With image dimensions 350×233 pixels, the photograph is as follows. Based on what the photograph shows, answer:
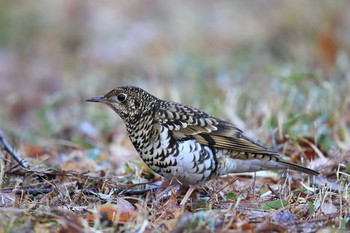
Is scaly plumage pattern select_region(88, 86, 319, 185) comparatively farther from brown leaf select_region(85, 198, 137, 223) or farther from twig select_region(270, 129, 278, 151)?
twig select_region(270, 129, 278, 151)

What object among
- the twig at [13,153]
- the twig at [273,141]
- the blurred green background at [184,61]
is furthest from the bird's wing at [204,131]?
the blurred green background at [184,61]

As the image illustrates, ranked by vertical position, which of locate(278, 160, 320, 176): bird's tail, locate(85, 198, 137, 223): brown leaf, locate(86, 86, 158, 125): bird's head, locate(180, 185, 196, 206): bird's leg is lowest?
locate(180, 185, 196, 206): bird's leg

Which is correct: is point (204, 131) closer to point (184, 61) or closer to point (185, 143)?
point (185, 143)

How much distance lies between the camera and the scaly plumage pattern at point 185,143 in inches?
208

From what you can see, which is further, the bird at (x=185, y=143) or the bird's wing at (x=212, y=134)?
the bird's wing at (x=212, y=134)

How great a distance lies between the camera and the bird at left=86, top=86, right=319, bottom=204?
5.29 m

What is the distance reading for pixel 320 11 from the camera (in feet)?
39.5

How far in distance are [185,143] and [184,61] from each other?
23.1ft

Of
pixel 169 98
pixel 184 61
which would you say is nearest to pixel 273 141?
pixel 169 98

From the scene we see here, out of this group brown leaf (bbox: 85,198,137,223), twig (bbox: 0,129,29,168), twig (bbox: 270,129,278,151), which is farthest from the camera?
twig (bbox: 270,129,278,151)

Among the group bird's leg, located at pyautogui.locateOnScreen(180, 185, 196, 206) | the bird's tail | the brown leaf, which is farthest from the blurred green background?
the brown leaf

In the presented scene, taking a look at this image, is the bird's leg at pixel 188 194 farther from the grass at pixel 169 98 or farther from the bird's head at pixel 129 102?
the bird's head at pixel 129 102

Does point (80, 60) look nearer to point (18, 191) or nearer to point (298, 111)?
point (298, 111)

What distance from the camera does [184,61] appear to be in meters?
12.3
